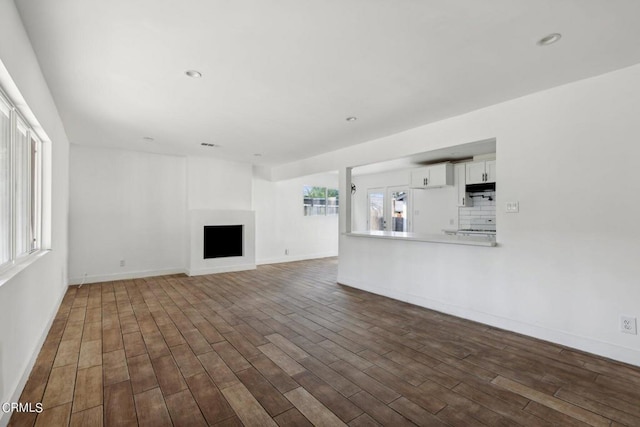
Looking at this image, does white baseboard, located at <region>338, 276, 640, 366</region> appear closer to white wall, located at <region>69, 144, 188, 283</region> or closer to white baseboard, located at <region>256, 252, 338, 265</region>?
white baseboard, located at <region>256, 252, 338, 265</region>

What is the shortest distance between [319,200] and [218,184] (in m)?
3.00

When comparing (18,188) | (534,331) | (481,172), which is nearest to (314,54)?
(18,188)

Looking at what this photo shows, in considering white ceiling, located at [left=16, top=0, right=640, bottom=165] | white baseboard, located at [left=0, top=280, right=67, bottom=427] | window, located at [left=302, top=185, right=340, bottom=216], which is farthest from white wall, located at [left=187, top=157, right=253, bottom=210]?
white baseboard, located at [left=0, top=280, right=67, bottom=427]

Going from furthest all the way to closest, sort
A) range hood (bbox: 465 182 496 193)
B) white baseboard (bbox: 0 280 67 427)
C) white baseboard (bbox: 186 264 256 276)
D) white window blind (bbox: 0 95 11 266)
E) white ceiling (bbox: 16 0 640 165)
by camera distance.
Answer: white baseboard (bbox: 186 264 256 276), range hood (bbox: 465 182 496 193), white window blind (bbox: 0 95 11 266), white ceiling (bbox: 16 0 640 165), white baseboard (bbox: 0 280 67 427)

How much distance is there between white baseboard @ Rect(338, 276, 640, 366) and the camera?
2504mm

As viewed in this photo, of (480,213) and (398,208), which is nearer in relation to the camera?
(480,213)

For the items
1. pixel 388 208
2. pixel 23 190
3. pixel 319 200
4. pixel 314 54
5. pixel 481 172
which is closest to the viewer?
pixel 314 54

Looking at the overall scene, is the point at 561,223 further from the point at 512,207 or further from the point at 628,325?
the point at 628,325

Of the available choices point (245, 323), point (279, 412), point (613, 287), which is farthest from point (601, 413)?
point (245, 323)

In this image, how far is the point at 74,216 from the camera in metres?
5.24

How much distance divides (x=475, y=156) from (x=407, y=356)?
4782 millimetres

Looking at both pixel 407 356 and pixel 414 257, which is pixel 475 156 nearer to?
pixel 414 257

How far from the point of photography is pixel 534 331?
9.77 ft

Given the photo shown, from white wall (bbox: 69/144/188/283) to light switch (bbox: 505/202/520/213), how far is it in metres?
5.64
